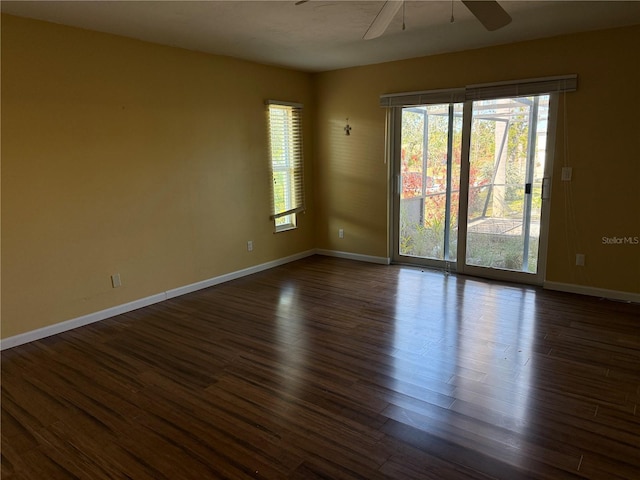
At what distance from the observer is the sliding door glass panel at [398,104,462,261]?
15.8 feet

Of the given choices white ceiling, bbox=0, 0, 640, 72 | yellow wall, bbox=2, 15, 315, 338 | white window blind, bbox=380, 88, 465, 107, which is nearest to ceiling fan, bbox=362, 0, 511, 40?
white ceiling, bbox=0, 0, 640, 72

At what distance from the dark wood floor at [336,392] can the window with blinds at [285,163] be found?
1761 millimetres

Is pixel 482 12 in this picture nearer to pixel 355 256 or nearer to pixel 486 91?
pixel 486 91

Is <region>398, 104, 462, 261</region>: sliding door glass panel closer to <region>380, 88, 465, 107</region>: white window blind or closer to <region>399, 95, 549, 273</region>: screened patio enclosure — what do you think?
<region>399, 95, 549, 273</region>: screened patio enclosure

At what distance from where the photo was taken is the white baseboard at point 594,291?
394cm

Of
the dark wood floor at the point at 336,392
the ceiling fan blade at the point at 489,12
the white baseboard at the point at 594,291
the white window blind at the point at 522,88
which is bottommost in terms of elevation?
the dark wood floor at the point at 336,392

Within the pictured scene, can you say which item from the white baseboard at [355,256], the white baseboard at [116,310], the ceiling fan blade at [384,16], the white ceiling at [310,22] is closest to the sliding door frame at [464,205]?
the white baseboard at [355,256]

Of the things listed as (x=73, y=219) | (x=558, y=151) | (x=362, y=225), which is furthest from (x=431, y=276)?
(x=73, y=219)

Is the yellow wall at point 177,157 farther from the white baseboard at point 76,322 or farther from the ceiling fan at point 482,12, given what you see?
the ceiling fan at point 482,12

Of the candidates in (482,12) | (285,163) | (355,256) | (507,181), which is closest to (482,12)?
(482,12)

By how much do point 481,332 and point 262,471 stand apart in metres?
2.12

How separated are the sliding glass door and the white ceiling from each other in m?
0.75

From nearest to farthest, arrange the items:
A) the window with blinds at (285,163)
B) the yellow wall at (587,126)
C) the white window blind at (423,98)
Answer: the yellow wall at (587,126) < the white window blind at (423,98) < the window with blinds at (285,163)

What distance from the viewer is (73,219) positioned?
3.48 meters
